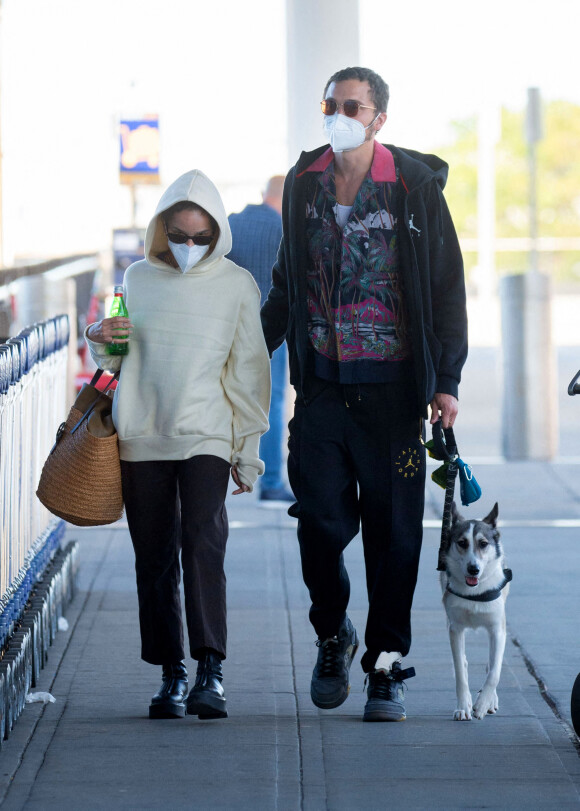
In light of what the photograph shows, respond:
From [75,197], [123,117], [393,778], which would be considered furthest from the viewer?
[75,197]

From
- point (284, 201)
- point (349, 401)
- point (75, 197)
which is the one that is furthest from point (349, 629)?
point (75, 197)

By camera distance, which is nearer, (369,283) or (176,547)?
A: (369,283)

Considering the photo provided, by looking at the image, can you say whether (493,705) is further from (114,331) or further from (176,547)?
(114,331)

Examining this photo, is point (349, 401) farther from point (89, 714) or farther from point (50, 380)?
point (50, 380)

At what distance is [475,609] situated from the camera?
453 centimetres

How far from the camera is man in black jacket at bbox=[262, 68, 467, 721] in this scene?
4512 millimetres

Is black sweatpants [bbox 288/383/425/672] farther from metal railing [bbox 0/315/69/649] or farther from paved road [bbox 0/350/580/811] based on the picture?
metal railing [bbox 0/315/69/649]

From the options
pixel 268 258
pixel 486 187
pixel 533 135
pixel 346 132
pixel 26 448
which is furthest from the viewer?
pixel 486 187

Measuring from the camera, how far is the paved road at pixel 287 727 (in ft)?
12.6

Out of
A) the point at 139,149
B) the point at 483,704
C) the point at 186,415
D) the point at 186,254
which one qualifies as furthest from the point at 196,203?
the point at 139,149

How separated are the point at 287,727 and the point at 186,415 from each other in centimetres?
107

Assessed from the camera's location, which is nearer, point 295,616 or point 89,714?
point 89,714

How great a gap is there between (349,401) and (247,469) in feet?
1.35

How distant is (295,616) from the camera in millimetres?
6188
